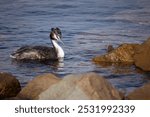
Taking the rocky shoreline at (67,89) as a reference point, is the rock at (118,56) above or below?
below

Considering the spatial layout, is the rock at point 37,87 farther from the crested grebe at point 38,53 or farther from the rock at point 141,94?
the crested grebe at point 38,53

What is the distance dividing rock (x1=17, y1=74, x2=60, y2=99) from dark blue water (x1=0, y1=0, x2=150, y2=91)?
67.7 inches

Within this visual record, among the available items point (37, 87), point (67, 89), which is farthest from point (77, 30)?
point (67, 89)

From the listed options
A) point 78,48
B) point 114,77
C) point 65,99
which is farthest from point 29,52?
point 65,99

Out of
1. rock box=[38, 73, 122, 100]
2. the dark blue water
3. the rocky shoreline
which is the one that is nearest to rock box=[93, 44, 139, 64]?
the dark blue water

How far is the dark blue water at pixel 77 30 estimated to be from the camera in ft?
40.3

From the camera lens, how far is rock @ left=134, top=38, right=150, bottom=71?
39.9 ft

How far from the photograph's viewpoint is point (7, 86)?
9609 mm

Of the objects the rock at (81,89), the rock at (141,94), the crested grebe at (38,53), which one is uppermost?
the rock at (81,89)

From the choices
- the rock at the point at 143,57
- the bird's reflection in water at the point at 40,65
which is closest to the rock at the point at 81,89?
the rock at the point at 143,57

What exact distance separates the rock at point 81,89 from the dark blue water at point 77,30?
7.80 ft

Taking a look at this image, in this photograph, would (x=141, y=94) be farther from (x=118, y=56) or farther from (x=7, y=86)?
(x=118, y=56)

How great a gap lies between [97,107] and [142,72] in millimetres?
4564

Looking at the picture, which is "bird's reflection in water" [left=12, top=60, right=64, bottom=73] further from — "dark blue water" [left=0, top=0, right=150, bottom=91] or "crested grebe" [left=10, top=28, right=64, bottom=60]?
"crested grebe" [left=10, top=28, right=64, bottom=60]
